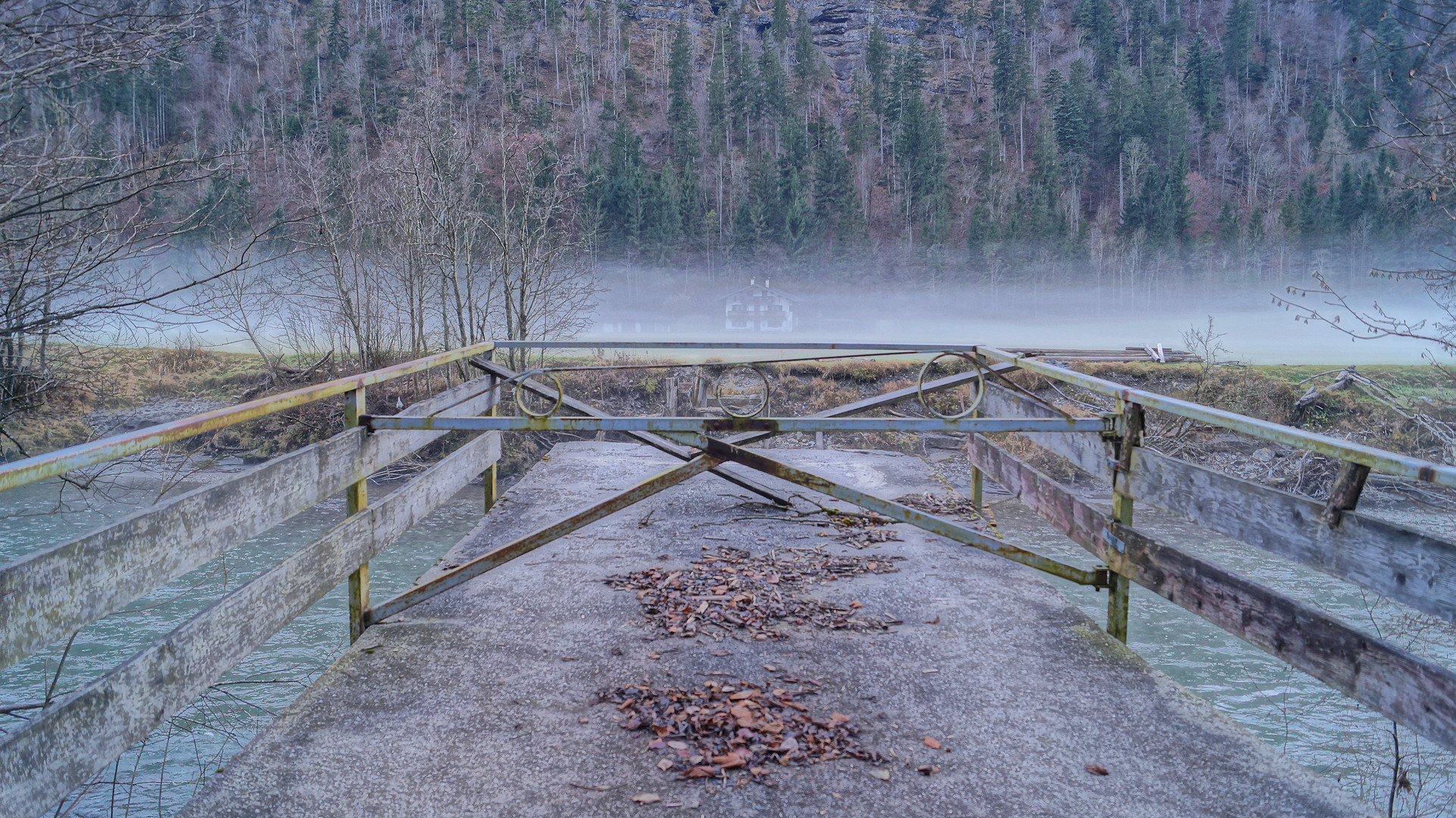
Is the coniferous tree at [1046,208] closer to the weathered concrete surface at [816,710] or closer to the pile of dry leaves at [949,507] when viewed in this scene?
the pile of dry leaves at [949,507]

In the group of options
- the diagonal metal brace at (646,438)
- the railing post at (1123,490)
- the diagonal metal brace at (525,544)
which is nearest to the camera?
the railing post at (1123,490)

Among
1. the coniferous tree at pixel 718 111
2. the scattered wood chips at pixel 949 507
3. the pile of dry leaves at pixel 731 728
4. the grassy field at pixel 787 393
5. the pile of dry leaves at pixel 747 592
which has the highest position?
the coniferous tree at pixel 718 111

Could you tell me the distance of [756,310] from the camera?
56344 mm

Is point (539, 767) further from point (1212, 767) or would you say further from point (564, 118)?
point (564, 118)

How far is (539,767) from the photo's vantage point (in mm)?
2658

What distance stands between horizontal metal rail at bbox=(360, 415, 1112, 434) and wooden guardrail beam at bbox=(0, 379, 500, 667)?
1.21 feet

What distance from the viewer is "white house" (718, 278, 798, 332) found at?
56.2 metres

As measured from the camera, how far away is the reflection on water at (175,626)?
712 centimetres

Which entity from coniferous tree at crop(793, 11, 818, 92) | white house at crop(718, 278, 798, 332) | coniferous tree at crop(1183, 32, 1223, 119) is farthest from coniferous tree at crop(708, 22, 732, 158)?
coniferous tree at crop(1183, 32, 1223, 119)

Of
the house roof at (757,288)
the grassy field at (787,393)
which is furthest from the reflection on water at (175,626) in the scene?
the house roof at (757,288)

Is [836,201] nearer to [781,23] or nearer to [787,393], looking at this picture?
[781,23]

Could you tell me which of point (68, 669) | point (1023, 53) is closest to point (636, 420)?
point (68, 669)

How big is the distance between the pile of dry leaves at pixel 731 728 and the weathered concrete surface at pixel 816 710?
7cm

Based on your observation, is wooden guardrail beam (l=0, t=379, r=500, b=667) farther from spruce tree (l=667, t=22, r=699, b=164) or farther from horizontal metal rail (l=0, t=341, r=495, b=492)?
spruce tree (l=667, t=22, r=699, b=164)
